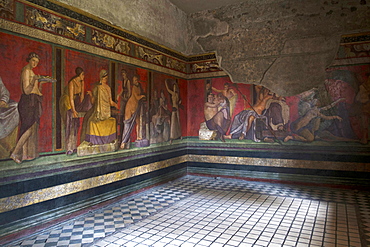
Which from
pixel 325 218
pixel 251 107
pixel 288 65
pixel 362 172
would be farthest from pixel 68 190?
pixel 362 172

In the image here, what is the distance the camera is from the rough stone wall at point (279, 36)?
6.21 m

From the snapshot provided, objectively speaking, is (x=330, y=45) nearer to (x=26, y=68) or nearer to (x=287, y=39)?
(x=287, y=39)

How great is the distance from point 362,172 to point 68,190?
19.5 ft

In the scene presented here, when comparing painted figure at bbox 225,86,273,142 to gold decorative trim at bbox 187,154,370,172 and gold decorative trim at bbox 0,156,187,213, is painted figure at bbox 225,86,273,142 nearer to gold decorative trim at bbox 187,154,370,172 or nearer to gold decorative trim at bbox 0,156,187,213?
gold decorative trim at bbox 187,154,370,172

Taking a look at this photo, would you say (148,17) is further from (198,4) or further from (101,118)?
(101,118)

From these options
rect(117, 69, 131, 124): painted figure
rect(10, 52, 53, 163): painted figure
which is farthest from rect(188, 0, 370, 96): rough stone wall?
rect(10, 52, 53, 163): painted figure

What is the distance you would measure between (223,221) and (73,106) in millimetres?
2974

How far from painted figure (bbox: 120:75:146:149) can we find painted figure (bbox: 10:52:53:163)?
6.09ft

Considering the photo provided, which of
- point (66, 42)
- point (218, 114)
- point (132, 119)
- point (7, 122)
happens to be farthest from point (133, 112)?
point (218, 114)

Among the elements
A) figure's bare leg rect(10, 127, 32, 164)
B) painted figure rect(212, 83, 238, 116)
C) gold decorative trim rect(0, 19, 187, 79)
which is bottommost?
figure's bare leg rect(10, 127, 32, 164)

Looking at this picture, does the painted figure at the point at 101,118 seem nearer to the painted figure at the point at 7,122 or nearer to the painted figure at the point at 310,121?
the painted figure at the point at 7,122

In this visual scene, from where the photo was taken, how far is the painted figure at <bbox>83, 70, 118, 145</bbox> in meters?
4.77

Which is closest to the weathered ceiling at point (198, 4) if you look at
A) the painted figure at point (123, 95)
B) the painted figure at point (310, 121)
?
the painted figure at point (123, 95)

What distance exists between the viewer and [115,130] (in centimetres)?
533
